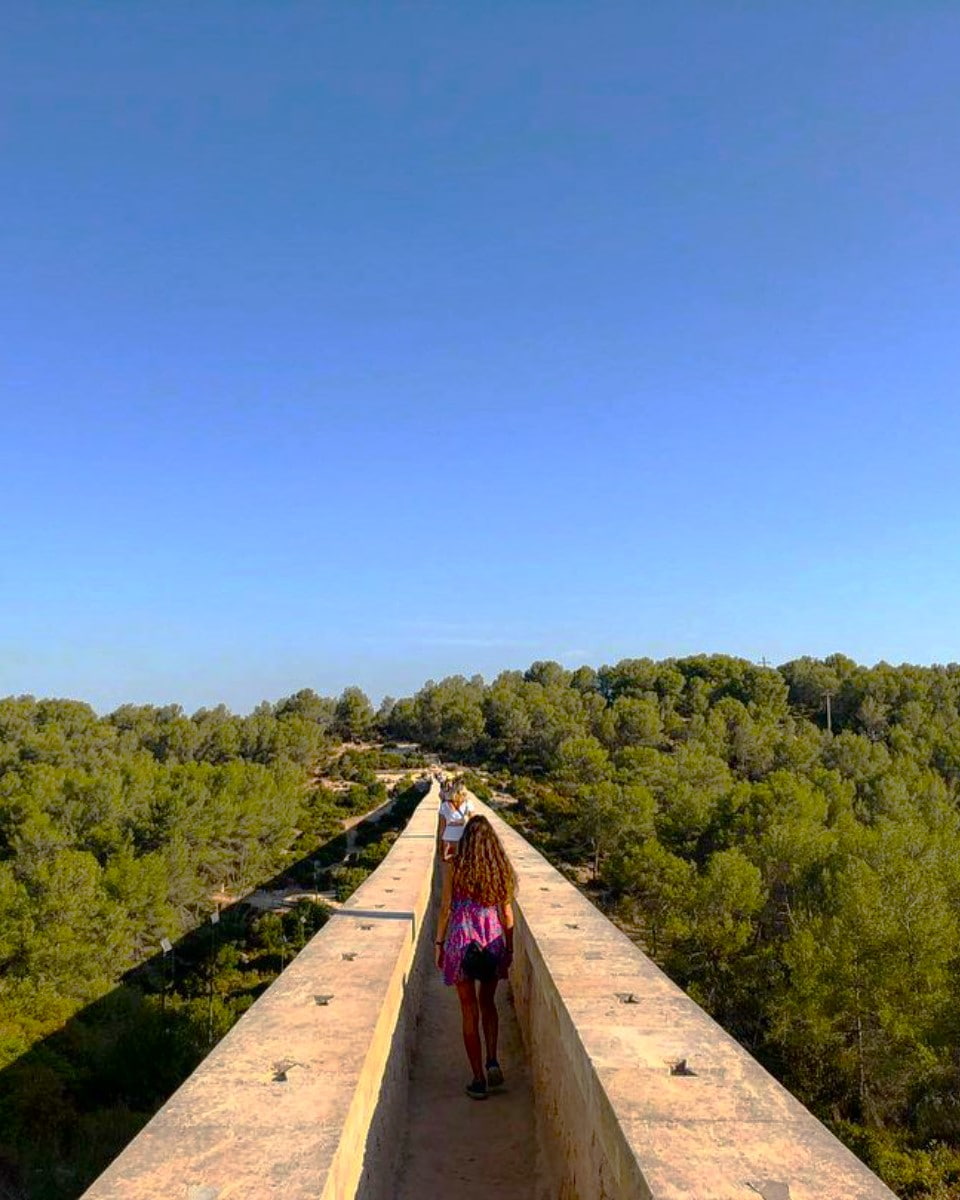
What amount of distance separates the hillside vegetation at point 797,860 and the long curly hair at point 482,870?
12.9m

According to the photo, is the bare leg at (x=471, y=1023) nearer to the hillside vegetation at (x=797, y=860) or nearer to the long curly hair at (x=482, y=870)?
the long curly hair at (x=482, y=870)

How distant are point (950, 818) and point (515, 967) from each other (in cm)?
3230

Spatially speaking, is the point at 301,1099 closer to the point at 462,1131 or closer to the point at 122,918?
the point at 462,1131

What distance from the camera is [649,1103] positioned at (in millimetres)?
2436

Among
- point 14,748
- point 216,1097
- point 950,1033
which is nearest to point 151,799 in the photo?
point 14,748

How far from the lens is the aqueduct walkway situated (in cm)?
209

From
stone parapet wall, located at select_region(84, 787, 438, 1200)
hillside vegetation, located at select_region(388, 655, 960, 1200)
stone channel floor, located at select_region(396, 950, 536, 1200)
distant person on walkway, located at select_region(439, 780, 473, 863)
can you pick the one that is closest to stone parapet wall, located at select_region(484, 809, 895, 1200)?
stone channel floor, located at select_region(396, 950, 536, 1200)

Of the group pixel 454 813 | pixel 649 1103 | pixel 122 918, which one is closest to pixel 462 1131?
pixel 649 1103

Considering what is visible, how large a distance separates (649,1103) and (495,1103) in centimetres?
204

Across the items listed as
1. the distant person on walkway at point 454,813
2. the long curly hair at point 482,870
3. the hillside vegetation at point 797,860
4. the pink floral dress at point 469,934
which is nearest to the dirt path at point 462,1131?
the pink floral dress at point 469,934

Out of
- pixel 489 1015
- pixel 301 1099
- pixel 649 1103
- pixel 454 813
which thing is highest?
pixel 454 813

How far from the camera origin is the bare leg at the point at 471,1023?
4.04m

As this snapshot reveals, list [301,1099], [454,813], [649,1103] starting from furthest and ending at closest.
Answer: [454,813] < [301,1099] < [649,1103]

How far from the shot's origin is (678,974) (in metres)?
22.3
